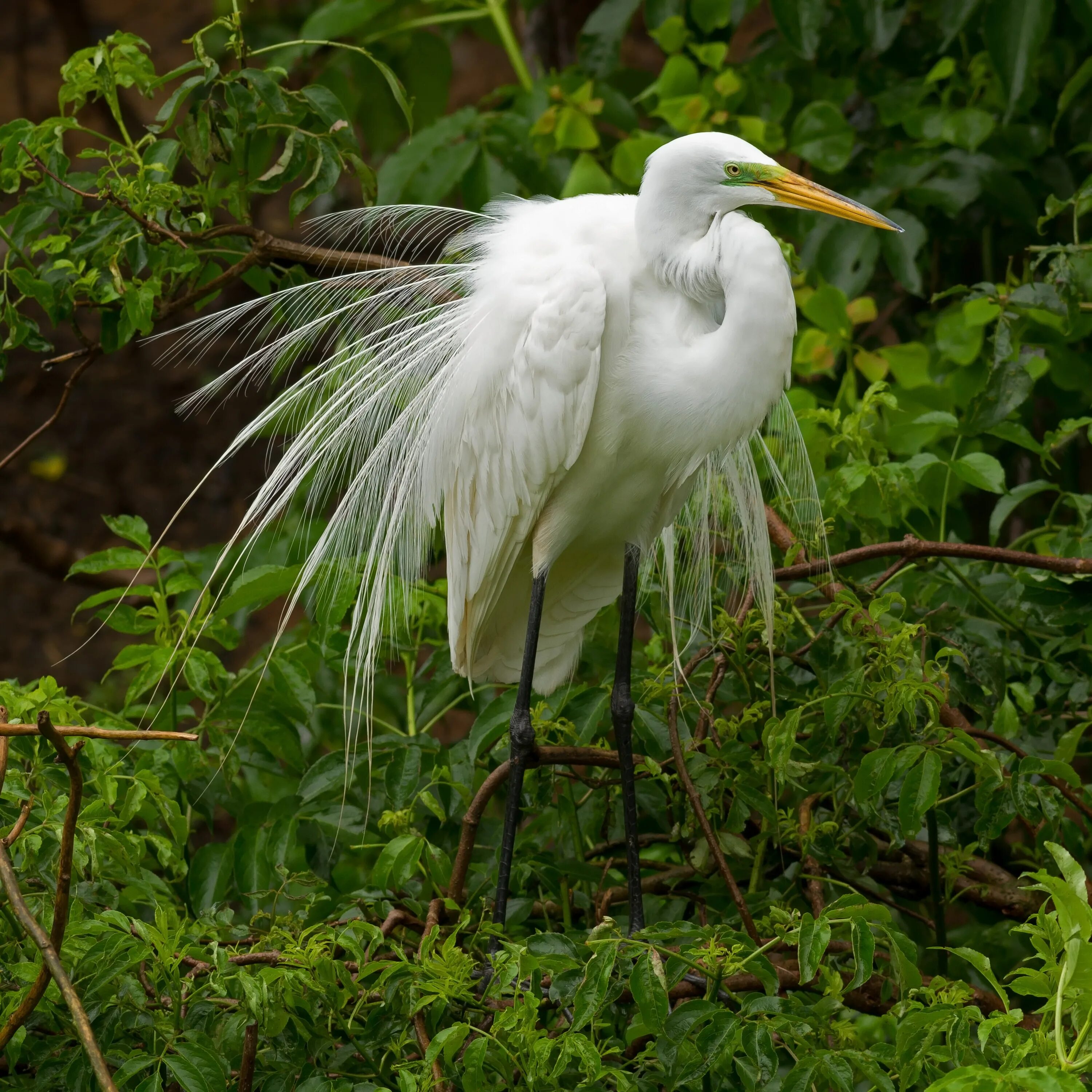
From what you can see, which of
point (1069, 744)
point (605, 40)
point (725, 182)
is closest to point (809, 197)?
point (725, 182)

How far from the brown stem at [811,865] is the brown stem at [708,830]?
0.08m

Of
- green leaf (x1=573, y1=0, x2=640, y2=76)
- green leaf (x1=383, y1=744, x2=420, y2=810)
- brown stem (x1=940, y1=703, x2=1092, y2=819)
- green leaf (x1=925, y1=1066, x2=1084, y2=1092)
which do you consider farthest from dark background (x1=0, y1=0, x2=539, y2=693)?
green leaf (x1=925, y1=1066, x2=1084, y2=1092)

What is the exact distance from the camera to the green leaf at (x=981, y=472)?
67.9 inches

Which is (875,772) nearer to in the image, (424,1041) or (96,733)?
(424,1041)

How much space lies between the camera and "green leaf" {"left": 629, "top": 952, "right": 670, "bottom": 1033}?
42.6 inches

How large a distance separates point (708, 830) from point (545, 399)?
0.56 m

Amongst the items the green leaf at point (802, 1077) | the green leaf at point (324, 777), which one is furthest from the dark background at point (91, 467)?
the green leaf at point (802, 1077)

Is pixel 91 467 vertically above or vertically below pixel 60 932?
below

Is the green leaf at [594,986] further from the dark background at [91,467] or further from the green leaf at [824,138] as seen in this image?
the dark background at [91,467]

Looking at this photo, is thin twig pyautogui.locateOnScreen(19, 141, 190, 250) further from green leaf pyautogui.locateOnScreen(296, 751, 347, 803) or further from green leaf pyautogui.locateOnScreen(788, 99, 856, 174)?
green leaf pyautogui.locateOnScreen(788, 99, 856, 174)

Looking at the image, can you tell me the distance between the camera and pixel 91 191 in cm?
183

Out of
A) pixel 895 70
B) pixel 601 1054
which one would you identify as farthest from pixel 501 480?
pixel 895 70

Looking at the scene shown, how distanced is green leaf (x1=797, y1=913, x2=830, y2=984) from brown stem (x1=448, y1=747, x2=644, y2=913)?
0.49m

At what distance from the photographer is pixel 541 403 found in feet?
5.32
